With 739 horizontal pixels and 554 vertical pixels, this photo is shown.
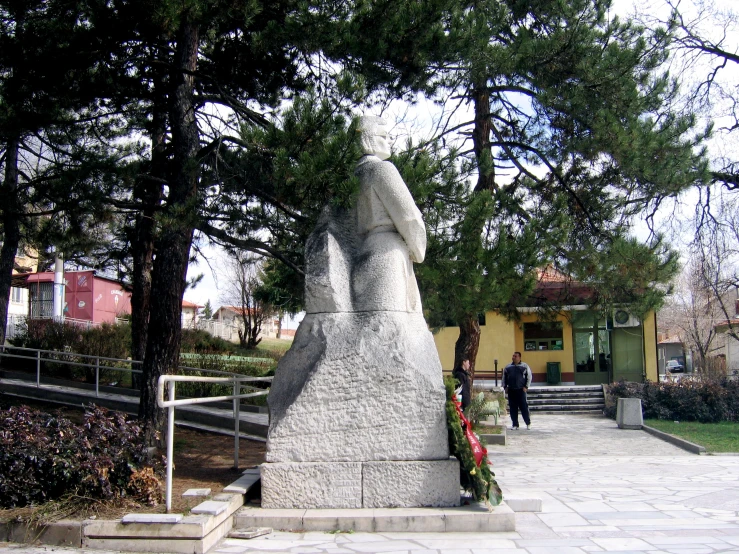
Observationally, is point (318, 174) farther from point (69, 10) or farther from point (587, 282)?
point (587, 282)

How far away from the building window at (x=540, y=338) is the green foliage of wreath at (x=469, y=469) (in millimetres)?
19906

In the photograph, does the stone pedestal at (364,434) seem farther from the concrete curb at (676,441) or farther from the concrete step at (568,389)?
the concrete step at (568,389)

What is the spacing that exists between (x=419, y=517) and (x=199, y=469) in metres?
3.10

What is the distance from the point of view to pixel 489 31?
31.2ft

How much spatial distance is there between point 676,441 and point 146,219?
9.67m

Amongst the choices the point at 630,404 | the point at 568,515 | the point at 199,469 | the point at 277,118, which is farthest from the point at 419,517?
the point at 630,404

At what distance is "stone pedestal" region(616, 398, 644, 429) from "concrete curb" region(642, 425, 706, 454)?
0.17m

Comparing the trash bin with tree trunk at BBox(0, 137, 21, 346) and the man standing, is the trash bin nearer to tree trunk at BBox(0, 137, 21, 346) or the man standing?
the man standing

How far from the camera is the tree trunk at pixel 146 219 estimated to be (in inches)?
410

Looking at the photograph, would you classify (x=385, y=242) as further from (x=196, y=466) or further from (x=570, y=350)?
(x=570, y=350)

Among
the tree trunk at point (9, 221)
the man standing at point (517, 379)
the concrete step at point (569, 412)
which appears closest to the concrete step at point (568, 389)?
the concrete step at point (569, 412)

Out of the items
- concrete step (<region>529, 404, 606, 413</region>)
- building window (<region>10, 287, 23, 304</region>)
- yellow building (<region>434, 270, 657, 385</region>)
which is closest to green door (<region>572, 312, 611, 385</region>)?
yellow building (<region>434, 270, 657, 385</region>)

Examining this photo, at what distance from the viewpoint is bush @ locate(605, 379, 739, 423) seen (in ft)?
52.2

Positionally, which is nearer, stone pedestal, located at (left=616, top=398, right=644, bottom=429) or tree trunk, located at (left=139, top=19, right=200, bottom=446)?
tree trunk, located at (left=139, top=19, right=200, bottom=446)
